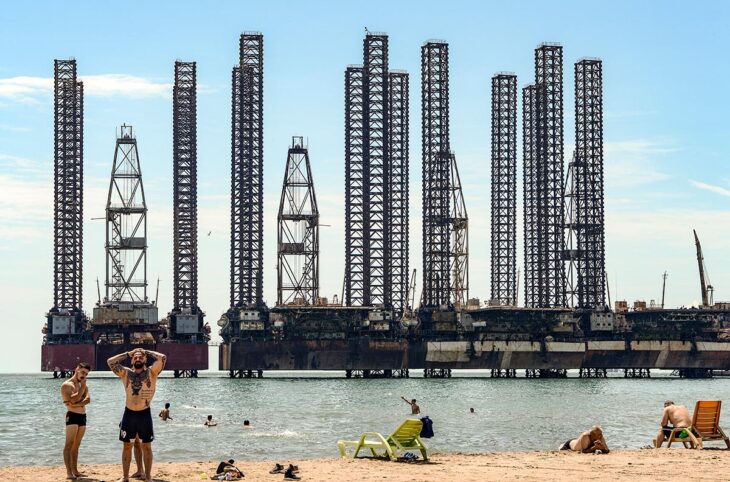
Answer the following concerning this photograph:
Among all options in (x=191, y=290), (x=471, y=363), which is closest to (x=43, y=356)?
(x=191, y=290)

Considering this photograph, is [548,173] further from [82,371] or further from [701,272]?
[82,371]

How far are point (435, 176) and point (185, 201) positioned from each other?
25.3 meters

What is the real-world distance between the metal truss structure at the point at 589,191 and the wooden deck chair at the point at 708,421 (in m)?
101

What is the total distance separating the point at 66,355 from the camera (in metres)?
133

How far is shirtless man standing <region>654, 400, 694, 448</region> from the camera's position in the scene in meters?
28.4

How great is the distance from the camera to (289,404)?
69688 millimetres

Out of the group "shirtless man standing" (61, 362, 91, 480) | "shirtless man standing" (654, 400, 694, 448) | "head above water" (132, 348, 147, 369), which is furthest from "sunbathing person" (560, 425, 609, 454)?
"head above water" (132, 348, 147, 369)

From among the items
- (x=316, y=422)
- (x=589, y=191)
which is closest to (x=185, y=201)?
(x=589, y=191)

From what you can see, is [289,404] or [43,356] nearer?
[289,404]

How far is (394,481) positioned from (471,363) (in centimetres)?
10703

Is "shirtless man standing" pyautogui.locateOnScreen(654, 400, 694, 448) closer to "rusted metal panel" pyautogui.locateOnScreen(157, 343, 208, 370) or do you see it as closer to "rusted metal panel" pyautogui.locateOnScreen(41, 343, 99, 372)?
"rusted metal panel" pyautogui.locateOnScreen(157, 343, 208, 370)

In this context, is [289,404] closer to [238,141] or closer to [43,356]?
A: [238,141]

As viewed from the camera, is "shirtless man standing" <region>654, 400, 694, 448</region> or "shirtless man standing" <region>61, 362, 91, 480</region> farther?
"shirtless man standing" <region>654, 400, 694, 448</region>

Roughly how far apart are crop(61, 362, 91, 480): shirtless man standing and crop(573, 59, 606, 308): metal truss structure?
111 m
